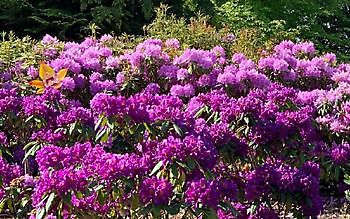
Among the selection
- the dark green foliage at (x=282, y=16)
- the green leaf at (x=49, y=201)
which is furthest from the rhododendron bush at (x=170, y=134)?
the dark green foliage at (x=282, y=16)

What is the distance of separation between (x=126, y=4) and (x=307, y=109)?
16.8ft

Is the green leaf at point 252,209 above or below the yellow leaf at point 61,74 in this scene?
below

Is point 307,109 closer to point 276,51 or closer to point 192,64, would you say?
point 192,64

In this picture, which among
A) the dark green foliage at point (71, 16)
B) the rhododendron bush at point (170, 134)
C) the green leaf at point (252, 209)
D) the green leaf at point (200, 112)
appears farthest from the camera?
the dark green foliage at point (71, 16)

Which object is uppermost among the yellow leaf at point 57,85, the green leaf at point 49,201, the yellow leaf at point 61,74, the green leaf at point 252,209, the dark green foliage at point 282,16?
the green leaf at point 49,201

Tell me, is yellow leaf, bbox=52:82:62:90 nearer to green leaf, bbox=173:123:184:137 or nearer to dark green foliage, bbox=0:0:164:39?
green leaf, bbox=173:123:184:137

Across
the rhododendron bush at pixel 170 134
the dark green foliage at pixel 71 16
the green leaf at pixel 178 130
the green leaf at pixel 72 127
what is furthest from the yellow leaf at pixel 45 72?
the dark green foliage at pixel 71 16

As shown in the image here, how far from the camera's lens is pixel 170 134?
3170mm

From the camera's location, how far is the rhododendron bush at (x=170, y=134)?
107 inches

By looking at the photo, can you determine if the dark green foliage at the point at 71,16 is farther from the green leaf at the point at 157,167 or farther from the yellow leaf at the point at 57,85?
the green leaf at the point at 157,167

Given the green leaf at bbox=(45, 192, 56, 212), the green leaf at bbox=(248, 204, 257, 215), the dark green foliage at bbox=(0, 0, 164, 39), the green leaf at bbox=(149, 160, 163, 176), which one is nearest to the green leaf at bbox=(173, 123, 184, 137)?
the green leaf at bbox=(149, 160, 163, 176)

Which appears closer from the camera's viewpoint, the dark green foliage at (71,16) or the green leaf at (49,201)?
the green leaf at (49,201)

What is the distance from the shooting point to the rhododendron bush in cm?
271

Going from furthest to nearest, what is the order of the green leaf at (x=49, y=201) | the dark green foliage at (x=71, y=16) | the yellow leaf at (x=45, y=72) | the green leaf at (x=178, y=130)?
1. the dark green foliage at (x=71, y=16)
2. the yellow leaf at (x=45, y=72)
3. the green leaf at (x=178, y=130)
4. the green leaf at (x=49, y=201)
